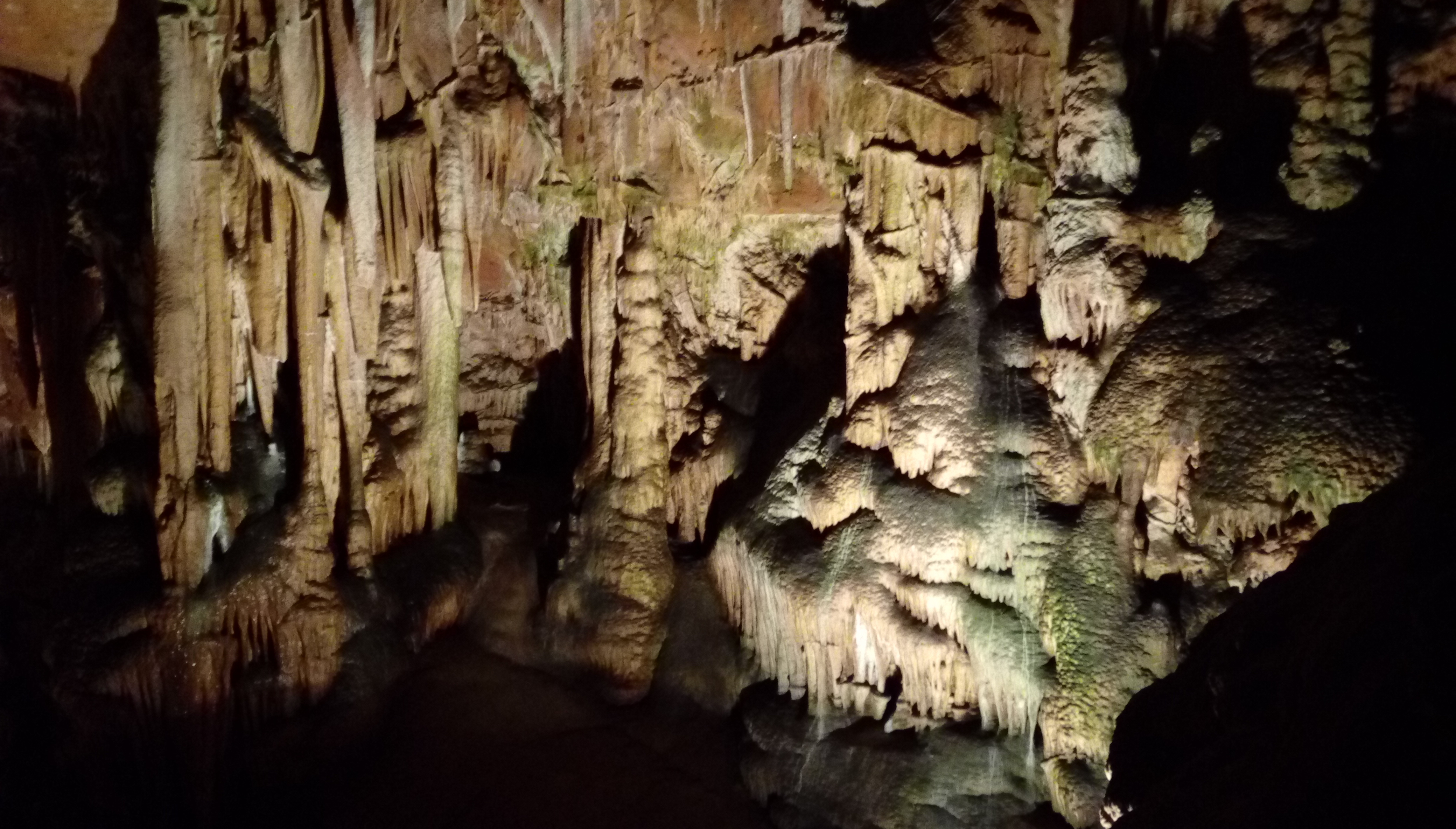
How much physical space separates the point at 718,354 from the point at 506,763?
365 centimetres

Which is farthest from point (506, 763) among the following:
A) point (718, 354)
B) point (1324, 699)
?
point (1324, 699)

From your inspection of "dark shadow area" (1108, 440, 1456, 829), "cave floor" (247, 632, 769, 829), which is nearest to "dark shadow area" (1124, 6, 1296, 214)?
"dark shadow area" (1108, 440, 1456, 829)

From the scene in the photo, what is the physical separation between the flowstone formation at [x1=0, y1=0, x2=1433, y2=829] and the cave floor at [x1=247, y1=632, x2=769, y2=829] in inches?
10.3

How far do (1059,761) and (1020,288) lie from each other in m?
3.06

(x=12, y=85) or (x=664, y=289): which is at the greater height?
(x=12, y=85)

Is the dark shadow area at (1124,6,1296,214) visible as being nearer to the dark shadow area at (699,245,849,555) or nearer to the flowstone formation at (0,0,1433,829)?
the flowstone formation at (0,0,1433,829)

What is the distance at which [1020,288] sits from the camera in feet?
24.5

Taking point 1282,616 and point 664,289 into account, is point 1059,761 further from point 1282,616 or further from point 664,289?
point 664,289

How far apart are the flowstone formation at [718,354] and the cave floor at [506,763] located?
262 millimetres

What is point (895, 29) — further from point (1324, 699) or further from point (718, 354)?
point (1324, 699)

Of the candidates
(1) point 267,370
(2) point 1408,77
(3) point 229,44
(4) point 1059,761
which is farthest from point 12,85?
(2) point 1408,77

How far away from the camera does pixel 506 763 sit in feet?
26.2

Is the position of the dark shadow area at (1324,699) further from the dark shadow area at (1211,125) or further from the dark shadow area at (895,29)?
the dark shadow area at (895,29)

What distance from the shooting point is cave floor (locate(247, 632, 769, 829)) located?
7578 millimetres
